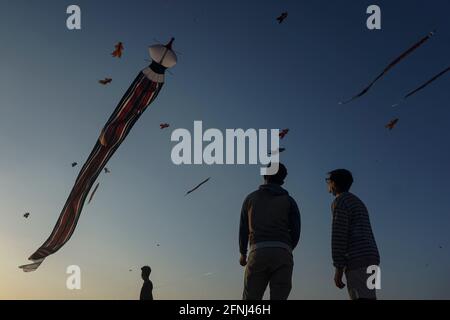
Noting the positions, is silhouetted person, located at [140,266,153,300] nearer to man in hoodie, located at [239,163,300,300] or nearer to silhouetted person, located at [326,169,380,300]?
man in hoodie, located at [239,163,300,300]

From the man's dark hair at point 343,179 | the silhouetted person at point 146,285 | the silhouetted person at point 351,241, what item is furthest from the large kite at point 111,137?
the silhouetted person at point 351,241

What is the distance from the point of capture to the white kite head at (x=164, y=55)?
14414 mm

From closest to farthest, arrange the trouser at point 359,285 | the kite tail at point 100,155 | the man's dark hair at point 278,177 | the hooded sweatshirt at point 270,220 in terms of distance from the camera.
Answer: the trouser at point 359,285
the hooded sweatshirt at point 270,220
the man's dark hair at point 278,177
the kite tail at point 100,155

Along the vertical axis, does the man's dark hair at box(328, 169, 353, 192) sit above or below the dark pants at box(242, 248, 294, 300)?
above

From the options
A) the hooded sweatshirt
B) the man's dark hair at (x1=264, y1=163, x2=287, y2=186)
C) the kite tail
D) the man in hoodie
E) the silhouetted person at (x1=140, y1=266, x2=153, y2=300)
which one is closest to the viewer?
the man in hoodie

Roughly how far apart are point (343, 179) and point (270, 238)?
3.93ft

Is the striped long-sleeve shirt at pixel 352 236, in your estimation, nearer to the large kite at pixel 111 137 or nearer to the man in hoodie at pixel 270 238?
the man in hoodie at pixel 270 238

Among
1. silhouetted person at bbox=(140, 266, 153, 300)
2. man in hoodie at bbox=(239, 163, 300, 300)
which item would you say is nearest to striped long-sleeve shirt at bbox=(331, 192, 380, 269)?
man in hoodie at bbox=(239, 163, 300, 300)

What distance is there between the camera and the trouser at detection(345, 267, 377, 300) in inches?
233
